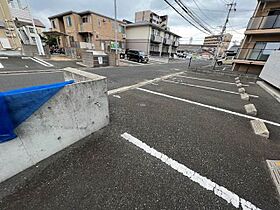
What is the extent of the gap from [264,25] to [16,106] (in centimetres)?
1622

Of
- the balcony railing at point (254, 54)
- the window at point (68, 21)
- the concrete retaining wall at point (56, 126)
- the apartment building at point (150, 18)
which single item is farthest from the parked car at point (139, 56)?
the apartment building at point (150, 18)

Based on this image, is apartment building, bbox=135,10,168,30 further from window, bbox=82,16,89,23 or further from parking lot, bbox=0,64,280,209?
parking lot, bbox=0,64,280,209

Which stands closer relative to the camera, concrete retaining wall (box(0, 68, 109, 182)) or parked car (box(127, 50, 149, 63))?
concrete retaining wall (box(0, 68, 109, 182))

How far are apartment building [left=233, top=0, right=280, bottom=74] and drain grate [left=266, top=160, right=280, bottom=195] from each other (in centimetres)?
1244

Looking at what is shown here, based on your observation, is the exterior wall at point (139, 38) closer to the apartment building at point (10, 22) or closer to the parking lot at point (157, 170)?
the apartment building at point (10, 22)

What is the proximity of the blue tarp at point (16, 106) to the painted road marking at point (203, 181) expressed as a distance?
1668 mm

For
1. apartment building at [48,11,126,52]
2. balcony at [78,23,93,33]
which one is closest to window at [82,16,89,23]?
apartment building at [48,11,126,52]

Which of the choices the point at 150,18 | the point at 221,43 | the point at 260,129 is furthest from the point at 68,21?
the point at 260,129

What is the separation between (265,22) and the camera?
34.7 feet

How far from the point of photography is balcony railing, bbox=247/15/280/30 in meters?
9.96

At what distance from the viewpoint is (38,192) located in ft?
5.03

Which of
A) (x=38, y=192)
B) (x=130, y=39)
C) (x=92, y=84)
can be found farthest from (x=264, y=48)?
(x=130, y=39)

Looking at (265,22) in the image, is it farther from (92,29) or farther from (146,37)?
(92,29)

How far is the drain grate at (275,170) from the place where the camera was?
1.84 metres
